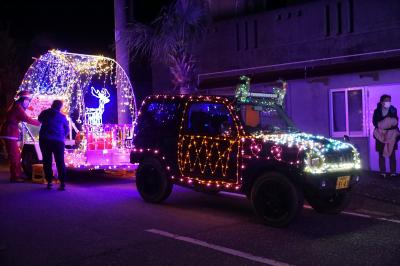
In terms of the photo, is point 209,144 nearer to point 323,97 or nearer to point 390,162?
point 390,162

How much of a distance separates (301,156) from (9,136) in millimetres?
7690

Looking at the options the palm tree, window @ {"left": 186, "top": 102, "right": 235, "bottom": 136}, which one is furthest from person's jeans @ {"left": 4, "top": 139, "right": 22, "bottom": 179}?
window @ {"left": 186, "top": 102, "right": 235, "bottom": 136}

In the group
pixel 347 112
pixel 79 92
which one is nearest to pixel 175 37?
pixel 79 92

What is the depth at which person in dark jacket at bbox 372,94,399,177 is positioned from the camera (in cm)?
1207

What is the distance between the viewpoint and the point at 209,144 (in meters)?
8.54

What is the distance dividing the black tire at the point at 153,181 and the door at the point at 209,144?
0.54 m

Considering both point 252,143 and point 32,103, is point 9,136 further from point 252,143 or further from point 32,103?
point 252,143

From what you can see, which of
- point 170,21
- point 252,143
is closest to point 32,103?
point 170,21

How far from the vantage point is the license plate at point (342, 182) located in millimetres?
7745

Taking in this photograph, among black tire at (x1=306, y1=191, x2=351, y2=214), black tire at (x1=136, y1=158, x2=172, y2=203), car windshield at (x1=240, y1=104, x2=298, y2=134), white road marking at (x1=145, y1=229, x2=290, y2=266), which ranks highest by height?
car windshield at (x1=240, y1=104, x2=298, y2=134)

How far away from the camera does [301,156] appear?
740cm

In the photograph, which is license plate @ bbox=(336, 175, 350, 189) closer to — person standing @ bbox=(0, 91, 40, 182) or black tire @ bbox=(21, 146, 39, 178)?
person standing @ bbox=(0, 91, 40, 182)

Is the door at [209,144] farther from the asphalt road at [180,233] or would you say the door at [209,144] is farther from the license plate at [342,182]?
the license plate at [342,182]

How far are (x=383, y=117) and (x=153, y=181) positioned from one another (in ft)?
19.0
